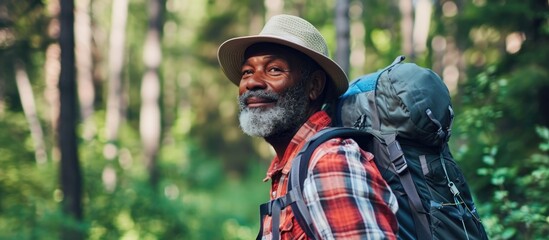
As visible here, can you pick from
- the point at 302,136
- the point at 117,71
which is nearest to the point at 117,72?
the point at 117,71

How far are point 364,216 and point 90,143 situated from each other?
58.8ft

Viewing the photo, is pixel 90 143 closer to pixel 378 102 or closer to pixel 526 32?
pixel 526 32

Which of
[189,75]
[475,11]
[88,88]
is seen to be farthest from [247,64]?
[189,75]

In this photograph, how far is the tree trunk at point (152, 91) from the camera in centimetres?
2030

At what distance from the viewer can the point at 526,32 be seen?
8.15 metres

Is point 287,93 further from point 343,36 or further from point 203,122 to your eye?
point 203,122

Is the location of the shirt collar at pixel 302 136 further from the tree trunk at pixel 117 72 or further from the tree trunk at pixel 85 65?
the tree trunk at pixel 117 72

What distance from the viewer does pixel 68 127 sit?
1299cm

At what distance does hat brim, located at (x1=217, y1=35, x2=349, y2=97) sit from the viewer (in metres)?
3.50

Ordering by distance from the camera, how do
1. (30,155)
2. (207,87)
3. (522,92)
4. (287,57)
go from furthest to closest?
1. (207,87)
2. (30,155)
3. (522,92)
4. (287,57)

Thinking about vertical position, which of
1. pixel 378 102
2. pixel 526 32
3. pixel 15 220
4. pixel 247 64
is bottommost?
pixel 15 220

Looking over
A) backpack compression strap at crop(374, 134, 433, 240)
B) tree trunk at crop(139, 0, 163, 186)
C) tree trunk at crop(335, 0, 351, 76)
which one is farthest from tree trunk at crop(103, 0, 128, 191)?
backpack compression strap at crop(374, 134, 433, 240)

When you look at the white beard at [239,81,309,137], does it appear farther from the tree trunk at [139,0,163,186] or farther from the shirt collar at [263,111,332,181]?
the tree trunk at [139,0,163,186]

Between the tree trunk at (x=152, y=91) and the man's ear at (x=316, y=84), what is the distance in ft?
→ 55.3
